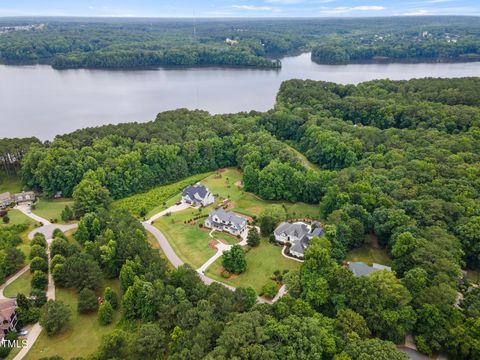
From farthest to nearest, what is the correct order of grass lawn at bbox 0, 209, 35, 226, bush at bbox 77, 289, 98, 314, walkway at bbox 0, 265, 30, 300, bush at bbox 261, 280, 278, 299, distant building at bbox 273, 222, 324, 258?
grass lawn at bbox 0, 209, 35, 226, distant building at bbox 273, 222, 324, 258, walkway at bbox 0, 265, 30, 300, bush at bbox 261, 280, 278, 299, bush at bbox 77, 289, 98, 314

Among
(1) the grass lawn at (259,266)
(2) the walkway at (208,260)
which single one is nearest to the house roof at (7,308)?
(2) the walkway at (208,260)

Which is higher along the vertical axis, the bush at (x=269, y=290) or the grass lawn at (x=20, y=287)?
the bush at (x=269, y=290)

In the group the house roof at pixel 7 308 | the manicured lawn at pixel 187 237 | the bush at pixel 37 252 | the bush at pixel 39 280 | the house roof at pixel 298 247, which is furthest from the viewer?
the manicured lawn at pixel 187 237

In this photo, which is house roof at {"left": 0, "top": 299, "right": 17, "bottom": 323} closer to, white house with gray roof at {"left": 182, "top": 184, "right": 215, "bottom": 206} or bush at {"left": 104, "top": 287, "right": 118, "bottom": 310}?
bush at {"left": 104, "top": 287, "right": 118, "bottom": 310}

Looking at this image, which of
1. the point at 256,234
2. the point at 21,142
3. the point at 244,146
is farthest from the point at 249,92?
the point at 256,234

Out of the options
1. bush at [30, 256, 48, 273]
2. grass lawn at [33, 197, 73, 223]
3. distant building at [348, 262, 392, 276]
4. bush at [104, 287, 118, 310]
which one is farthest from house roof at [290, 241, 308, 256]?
grass lawn at [33, 197, 73, 223]

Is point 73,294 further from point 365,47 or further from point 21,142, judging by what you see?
point 365,47

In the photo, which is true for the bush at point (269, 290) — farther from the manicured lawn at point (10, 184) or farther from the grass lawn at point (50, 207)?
the manicured lawn at point (10, 184)
